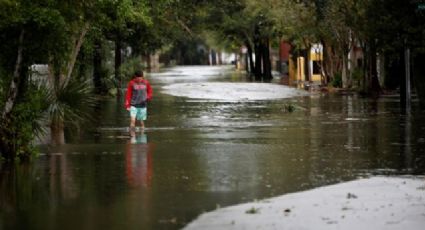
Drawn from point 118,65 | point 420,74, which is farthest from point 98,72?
point 420,74

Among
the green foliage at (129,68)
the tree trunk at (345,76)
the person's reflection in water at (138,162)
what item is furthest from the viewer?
the green foliage at (129,68)

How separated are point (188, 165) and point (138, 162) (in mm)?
935

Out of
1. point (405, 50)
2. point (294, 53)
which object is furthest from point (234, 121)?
point (294, 53)

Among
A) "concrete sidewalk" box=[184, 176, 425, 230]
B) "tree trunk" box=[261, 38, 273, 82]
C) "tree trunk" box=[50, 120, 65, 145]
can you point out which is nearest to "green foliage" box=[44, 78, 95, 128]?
"tree trunk" box=[50, 120, 65, 145]

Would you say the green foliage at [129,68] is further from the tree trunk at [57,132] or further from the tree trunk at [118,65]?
the tree trunk at [57,132]

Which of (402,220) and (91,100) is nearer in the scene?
(402,220)

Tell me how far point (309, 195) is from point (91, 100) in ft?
34.9

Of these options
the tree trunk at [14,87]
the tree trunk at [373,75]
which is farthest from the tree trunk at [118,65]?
the tree trunk at [14,87]

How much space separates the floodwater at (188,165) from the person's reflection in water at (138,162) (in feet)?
0.06

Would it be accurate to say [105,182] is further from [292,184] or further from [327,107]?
[327,107]

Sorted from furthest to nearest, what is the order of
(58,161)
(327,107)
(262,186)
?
1. (327,107)
2. (58,161)
3. (262,186)

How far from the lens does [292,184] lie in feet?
39.1

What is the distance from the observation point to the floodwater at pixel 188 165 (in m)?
9.92

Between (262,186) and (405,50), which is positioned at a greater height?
(405,50)
